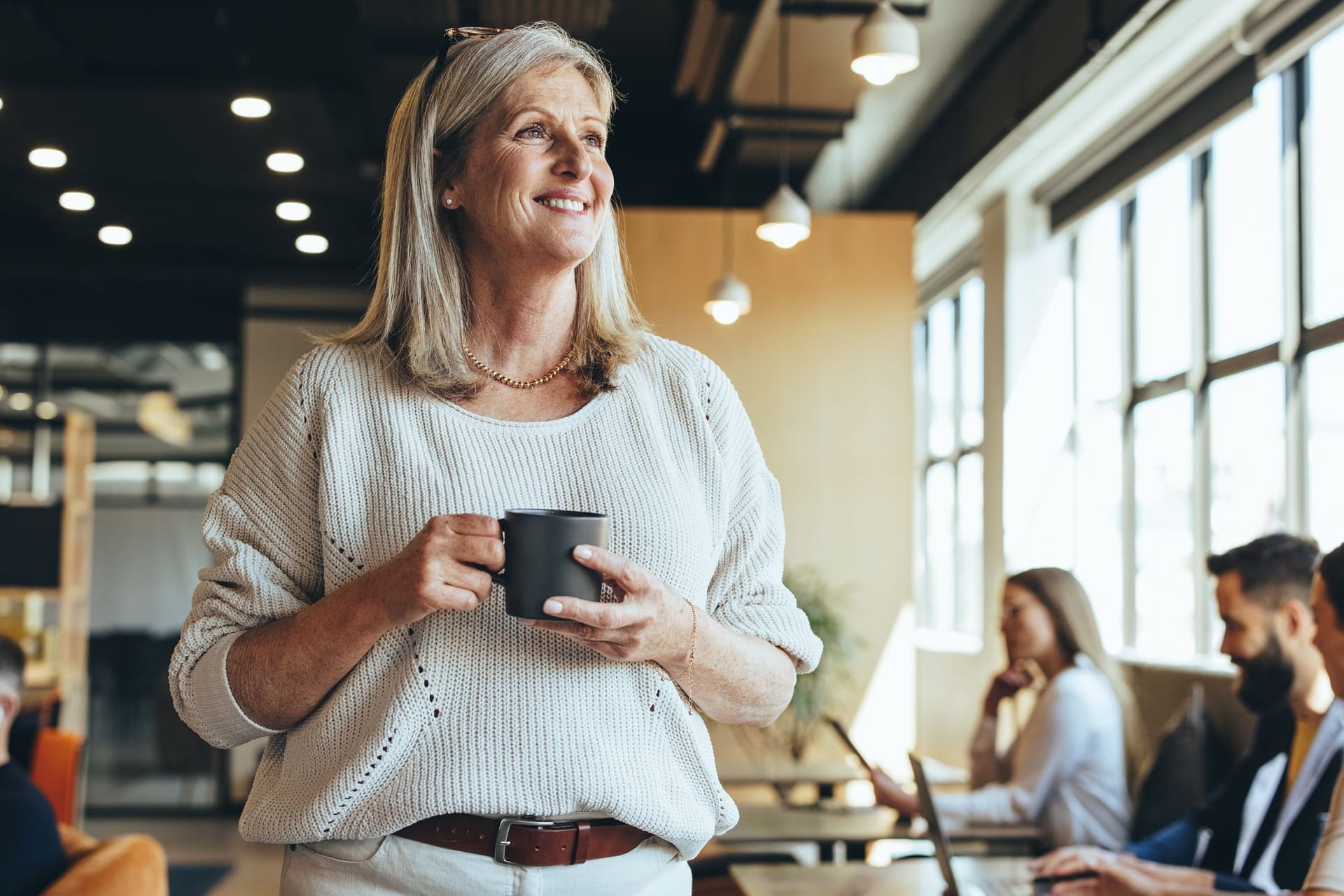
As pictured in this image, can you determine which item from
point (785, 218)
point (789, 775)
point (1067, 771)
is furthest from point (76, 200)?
point (1067, 771)

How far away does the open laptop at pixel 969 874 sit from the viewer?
8.01ft

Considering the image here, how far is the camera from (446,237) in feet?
4.35

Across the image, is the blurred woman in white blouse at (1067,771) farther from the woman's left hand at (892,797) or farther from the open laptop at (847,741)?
the open laptop at (847,741)

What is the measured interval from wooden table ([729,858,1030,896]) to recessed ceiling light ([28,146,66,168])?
4.86m

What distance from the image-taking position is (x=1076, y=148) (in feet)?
24.8

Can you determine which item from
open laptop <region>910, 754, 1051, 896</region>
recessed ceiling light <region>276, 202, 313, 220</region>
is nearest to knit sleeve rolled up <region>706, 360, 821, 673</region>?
open laptop <region>910, 754, 1051, 896</region>

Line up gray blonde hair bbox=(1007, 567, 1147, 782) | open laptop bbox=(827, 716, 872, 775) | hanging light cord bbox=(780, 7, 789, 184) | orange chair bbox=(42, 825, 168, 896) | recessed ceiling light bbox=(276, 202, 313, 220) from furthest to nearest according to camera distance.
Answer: recessed ceiling light bbox=(276, 202, 313, 220) → hanging light cord bbox=(780, 7, 789, 184) → gray blonde hair bbox=(1007, 567, 1147, 782) → orange chair bbox=(42, 825, 168, 896) → open laptop bbox=(827, 716, 872, 775)

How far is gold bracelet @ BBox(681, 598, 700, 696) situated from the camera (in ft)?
3.59

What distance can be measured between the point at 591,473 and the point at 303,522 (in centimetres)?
26

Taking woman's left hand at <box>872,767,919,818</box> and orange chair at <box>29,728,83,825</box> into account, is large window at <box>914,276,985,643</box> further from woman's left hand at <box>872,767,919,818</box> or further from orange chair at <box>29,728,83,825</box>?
orange chair at <box>29,728,83,825</box>

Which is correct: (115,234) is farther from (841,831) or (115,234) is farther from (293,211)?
(841,831)

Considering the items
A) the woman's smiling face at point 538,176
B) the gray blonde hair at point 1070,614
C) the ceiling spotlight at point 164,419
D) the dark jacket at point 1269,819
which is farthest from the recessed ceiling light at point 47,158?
the woman's smiling face at point 538,176

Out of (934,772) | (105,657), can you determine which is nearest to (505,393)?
(934,772)

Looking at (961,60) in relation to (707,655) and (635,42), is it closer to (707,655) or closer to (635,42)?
(635,42)
